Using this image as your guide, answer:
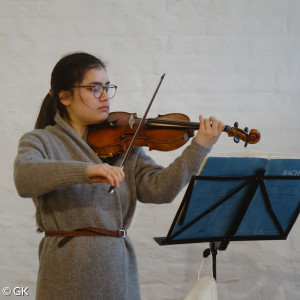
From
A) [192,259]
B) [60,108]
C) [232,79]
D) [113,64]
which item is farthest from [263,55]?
[60,108]

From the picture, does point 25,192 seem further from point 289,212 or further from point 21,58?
point 21,58

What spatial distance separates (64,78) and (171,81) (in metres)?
0.81

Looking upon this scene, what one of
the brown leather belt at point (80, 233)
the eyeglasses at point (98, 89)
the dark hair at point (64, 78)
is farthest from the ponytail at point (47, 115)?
the brown leather belt at point (80, 233)

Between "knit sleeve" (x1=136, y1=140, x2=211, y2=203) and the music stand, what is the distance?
0.08 meters

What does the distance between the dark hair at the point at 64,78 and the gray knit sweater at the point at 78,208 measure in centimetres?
8

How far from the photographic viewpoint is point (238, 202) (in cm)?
131

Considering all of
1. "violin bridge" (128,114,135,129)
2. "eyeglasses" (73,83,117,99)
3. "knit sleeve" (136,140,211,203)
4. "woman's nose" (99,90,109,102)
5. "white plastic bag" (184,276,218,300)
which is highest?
"eyeglasses" (73,83,117,99)

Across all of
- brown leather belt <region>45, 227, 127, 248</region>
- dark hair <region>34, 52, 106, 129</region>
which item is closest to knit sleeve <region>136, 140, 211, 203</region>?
brown leather belt <region>45, 227, 127, 248</region>

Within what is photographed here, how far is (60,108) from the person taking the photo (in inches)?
55.7

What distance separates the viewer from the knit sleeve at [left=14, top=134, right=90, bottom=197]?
1087 mm

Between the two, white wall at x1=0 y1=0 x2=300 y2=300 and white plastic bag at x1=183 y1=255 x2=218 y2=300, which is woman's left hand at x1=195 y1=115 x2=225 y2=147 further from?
white wall at x1=0 y1=0 x2=300 y2=300

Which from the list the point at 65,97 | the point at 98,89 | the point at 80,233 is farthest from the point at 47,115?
the point at 80,233

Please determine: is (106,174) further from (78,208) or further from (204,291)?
(204,291)

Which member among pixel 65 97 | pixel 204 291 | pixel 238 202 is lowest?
pixel 204 291
